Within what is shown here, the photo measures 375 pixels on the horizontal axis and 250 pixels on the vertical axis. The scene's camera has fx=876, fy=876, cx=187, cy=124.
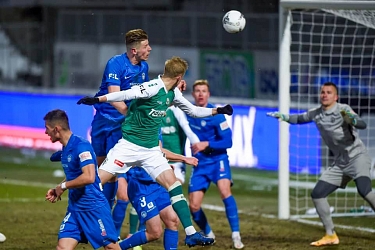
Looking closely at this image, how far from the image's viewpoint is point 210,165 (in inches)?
447

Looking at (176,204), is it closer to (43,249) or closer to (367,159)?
(43,249)

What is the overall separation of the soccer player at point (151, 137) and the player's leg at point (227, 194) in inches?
83.4

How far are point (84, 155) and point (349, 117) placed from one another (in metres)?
4.13

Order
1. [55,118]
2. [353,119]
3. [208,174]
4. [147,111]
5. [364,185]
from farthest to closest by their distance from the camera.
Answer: [208,174], [364,185], [353,119], [147,111], [55,118]

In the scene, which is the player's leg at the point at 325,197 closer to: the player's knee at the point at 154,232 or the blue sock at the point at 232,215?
the blue sock at the point at 232,215

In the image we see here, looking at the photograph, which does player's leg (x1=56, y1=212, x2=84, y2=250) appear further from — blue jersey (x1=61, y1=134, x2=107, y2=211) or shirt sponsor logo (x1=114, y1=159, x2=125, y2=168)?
shirt sponsor logo (x1=114, y1=159, x2=125, y2=168)

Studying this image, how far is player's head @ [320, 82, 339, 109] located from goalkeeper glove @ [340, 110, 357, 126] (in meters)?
0.29

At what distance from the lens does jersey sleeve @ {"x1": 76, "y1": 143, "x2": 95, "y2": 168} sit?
7945 mm

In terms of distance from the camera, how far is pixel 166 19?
2386 centimetres

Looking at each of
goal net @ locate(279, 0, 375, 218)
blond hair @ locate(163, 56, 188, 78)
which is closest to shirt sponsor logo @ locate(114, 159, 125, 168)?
blond hair @ locate(163, 56, 188, 78)

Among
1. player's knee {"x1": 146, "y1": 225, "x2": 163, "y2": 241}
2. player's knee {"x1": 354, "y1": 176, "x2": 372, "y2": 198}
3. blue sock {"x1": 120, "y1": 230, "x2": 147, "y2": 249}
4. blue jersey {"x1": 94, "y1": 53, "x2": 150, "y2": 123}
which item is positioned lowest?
blue sock {"x1": 120, "y1": 230, "x2": 147, "y2": 249}

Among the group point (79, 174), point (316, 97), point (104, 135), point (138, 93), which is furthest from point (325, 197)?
point (316, 97)

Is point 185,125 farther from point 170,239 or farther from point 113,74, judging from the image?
point 170,239

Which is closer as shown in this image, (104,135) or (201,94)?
(104,135)
